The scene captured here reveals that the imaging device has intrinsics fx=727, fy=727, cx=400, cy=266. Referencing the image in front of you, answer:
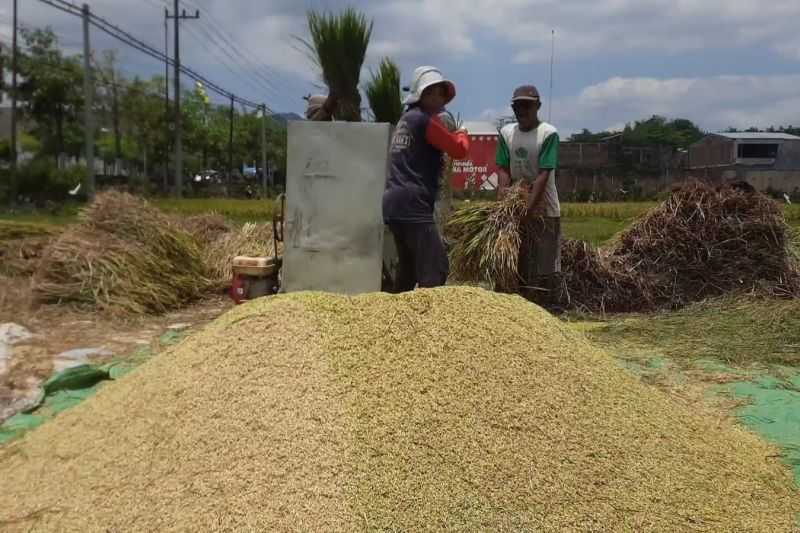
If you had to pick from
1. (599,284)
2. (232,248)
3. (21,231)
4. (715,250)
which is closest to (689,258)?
(715,250)

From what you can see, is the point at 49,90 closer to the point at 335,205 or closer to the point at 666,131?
the point at 335,205

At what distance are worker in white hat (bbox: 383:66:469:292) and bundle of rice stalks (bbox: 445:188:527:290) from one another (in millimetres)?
995

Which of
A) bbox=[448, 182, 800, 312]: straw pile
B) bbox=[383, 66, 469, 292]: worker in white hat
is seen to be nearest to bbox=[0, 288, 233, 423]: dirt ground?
bbox=[383, 66, 469, 292]: worker in white hat

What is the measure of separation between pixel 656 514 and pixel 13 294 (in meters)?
4.46

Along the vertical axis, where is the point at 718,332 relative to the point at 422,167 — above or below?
below

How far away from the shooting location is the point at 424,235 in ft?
10.6

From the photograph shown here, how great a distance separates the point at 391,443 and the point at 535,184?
2.55m

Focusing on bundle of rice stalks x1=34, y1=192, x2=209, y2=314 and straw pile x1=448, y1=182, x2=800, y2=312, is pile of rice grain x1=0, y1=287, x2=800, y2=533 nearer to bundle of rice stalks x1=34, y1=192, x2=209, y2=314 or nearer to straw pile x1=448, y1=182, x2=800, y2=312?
straw pile x1=448, y1=182, x2=800, y2=312

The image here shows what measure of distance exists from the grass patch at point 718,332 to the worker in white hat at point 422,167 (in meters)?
1.03

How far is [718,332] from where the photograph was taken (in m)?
3.81

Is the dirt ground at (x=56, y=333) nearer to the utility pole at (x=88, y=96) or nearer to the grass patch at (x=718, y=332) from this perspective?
the grass patch at (x=718, y=332)

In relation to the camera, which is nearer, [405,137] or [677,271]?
[405,137]

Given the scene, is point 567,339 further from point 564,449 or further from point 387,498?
point 387,498

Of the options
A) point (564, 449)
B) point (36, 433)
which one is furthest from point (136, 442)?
point (564, 449)
